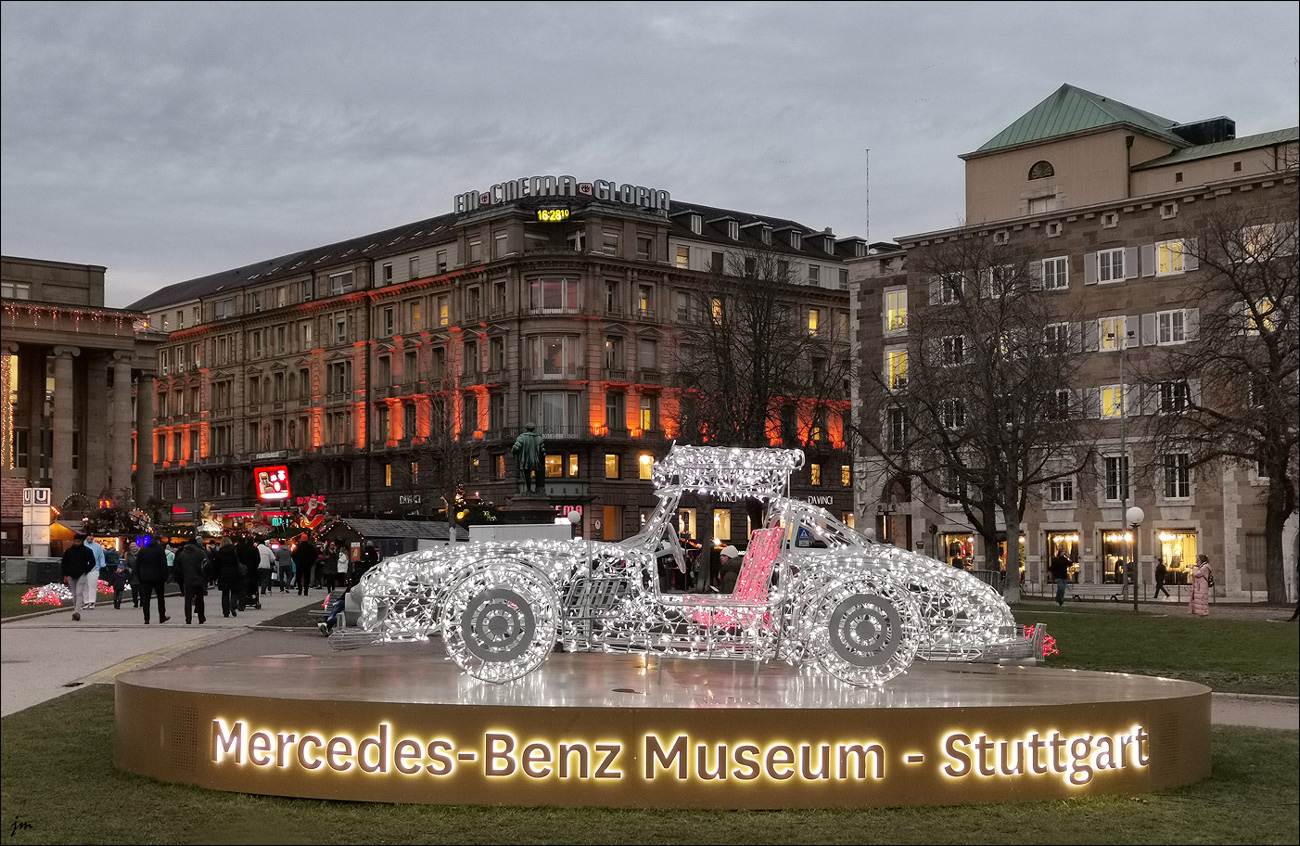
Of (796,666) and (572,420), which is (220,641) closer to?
(796,666)

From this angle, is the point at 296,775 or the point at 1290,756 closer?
the point at 1290,756

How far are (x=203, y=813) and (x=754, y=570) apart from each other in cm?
597

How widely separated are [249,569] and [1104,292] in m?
35.4

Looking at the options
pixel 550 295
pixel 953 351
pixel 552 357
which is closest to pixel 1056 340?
pixel 953 351

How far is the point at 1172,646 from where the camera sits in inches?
1107

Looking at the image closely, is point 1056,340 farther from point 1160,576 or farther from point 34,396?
point 34,396

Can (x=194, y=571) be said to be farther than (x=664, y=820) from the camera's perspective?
Yes

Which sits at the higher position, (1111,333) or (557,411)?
(1111,333)

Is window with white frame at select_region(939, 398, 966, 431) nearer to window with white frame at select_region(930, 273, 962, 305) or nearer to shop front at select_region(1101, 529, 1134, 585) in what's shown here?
window with white frame at select_region(930, 273, 962, 305)

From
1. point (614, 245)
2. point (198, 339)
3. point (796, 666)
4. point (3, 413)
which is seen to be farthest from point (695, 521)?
point (796, 666)

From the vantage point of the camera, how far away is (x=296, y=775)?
1138 cm

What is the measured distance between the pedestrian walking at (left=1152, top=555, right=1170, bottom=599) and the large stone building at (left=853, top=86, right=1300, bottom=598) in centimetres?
50

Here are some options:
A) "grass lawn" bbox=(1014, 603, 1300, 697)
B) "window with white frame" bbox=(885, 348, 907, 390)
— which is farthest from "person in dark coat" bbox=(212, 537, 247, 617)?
"window with white frame" bbox=(885, 348, 907, 390)

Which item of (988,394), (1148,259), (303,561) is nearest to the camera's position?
(988,394)
